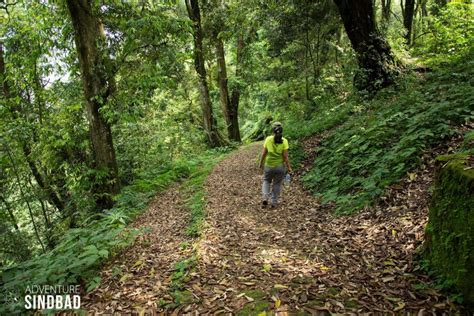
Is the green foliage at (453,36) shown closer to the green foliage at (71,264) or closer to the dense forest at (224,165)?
the dense forest at (224,165)

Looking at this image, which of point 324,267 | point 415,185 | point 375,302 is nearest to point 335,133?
point 415,185

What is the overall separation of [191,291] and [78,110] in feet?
25.2

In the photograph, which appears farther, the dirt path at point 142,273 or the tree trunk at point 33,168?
the tree trunk at point 33,168

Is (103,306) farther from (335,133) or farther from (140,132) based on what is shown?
(140,132)

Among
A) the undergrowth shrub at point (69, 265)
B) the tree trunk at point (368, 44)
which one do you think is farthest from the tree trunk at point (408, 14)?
the undergrowth shrub at point (69, 265)

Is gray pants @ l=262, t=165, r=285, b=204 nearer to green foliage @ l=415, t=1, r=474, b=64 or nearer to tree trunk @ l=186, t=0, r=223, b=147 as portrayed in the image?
green foliage @ l=415, t=1, r=474, b=64

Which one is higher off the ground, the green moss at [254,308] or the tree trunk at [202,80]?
the tree trunk at [202,80]

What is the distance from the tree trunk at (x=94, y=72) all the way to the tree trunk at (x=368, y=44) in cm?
803

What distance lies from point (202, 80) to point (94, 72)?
26.4 ft

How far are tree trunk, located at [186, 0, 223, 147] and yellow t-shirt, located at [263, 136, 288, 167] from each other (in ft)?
29.1

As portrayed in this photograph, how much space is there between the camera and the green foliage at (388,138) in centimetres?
568

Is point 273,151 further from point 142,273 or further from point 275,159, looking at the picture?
point 142,273

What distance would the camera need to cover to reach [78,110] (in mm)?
9227

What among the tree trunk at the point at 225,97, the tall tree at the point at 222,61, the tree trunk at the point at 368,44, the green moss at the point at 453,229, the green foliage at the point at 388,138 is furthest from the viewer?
the tree trunk at the point at 225,97
